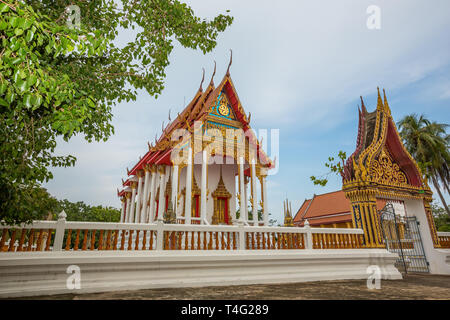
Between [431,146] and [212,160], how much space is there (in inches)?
594

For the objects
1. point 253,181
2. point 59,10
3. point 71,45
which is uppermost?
point 59,10

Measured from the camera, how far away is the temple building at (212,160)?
401 inches

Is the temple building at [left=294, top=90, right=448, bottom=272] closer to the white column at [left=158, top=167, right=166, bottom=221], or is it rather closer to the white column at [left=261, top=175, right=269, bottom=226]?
the white column at [left=261, top=175, right=269, bottom=226]

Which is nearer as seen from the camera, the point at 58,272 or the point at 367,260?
the point at 58,272

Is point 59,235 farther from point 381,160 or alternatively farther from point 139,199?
point 139,199

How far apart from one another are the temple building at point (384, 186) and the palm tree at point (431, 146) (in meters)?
9.39

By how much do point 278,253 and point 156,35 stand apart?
5.18 meters

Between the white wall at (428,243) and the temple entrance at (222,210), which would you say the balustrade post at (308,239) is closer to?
the white wall at (428,243)

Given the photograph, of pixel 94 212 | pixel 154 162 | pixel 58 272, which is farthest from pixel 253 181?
pixel 94 212

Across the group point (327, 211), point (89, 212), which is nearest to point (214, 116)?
→ point (327, 211)

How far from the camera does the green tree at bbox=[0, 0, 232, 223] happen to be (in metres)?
2.41

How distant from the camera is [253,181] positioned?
11.1 m
